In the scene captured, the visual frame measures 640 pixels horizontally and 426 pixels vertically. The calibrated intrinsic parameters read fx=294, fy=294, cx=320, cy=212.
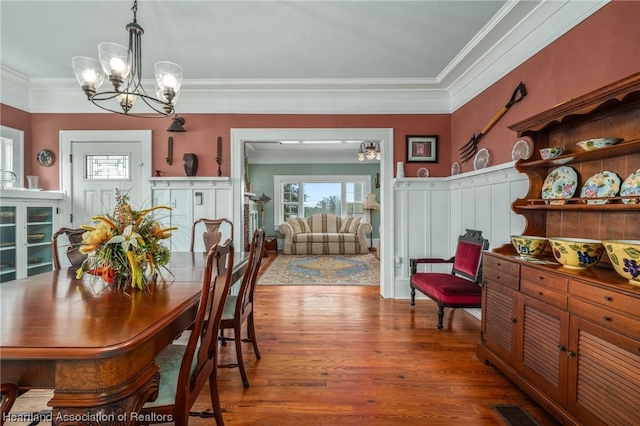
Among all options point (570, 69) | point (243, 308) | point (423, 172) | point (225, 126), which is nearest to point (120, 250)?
point (243, 308)

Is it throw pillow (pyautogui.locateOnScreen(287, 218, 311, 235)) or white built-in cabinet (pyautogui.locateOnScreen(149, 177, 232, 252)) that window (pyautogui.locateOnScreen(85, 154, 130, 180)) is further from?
throw pillow (pyautogui.locateOnScreen(287, 218, 311, 235))

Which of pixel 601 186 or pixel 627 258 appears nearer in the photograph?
pixel 627 258

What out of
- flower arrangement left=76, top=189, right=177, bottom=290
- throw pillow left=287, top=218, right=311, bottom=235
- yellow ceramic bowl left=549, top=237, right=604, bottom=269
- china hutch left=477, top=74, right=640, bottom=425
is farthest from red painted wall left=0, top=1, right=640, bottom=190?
throw pillow left=287, top=218, right=311, bottom=235

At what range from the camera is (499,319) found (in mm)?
2096

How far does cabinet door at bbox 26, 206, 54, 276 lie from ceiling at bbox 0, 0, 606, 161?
54.8 inches

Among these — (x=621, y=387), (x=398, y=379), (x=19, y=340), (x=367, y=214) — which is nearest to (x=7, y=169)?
(x=19, y=340)

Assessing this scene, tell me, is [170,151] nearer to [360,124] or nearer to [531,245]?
[360,124]


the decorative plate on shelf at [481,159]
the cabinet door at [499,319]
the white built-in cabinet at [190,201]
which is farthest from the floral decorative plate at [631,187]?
the white built-in cabinet at [190,201]

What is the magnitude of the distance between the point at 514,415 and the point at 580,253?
1006 millimetres

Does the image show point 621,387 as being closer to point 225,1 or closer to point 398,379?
point 398,379

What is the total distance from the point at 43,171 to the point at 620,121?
583 centimetres

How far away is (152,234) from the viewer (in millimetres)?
1685

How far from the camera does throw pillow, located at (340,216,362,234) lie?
25.9 ft

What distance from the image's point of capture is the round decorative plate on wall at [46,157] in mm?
3867
